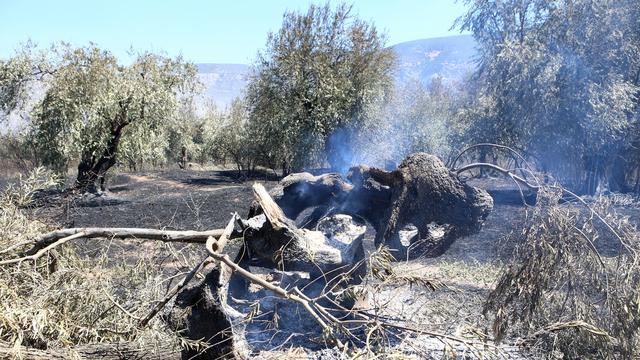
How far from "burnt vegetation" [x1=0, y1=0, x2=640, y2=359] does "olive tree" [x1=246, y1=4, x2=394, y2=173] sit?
0.09 m

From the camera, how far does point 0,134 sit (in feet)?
73.0

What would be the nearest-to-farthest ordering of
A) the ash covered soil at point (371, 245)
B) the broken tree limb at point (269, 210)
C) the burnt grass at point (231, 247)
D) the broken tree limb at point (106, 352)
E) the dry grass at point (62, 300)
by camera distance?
1. the broken tree limb at point (106, 352)
2. the dry grass at point (62, 300)
3. the broken tree limb at point (269, 210)
4. the ash covered soil at point (371, 245)
5. the burnt grass at point (231, 247)

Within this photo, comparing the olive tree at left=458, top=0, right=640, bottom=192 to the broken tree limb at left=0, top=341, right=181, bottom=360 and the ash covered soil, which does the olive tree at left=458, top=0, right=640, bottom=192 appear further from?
the broken tree limb at left=0, top=341, right=181, bottom=360

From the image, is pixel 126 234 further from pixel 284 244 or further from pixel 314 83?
pixel 314 83

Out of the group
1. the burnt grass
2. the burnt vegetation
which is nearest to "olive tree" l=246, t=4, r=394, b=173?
the burnt vegetation

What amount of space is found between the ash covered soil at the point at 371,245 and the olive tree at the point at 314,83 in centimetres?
330

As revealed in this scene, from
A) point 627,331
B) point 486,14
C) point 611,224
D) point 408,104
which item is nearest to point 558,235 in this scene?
point 611,224

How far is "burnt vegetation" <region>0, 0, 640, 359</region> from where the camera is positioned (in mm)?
3947

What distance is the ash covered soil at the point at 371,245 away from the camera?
4895 mm

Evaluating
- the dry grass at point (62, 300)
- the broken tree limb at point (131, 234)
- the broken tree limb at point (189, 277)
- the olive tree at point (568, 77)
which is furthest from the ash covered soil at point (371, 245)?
the olive tree at point (568, 77)

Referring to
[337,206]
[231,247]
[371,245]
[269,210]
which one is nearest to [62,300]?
[269,210]

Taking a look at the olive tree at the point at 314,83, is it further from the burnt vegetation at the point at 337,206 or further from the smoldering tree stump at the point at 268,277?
the smoldering tree stump at the point at 268,277

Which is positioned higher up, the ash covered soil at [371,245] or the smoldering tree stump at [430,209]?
the smoldering tree stump at [430,209]

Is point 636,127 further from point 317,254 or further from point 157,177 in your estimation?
point 157,177
